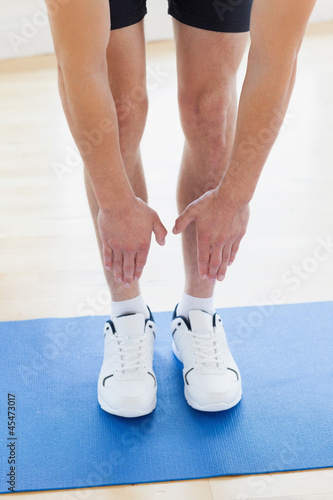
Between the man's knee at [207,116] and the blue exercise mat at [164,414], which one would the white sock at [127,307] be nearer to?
the blue exercise mat at [164,414]

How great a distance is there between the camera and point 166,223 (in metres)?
1.82

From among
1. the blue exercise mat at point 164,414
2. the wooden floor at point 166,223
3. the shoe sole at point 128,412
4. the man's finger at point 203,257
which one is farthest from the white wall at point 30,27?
the shoe sole at point 128,412

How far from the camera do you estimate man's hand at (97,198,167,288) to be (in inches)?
42.9

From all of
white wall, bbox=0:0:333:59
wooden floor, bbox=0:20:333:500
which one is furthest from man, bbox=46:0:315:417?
white wall, bbox=0:0:333:59

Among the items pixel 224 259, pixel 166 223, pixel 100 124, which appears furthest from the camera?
pixel 166 223

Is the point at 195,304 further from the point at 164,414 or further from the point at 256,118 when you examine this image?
the point at 256,118

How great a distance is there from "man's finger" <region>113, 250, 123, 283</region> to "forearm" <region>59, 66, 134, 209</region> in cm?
11

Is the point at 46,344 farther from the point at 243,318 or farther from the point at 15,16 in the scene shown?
the point at 15,16

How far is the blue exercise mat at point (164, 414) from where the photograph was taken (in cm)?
106

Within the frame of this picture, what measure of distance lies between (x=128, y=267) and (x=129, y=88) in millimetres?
339

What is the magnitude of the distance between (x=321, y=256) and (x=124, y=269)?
2.27 ft

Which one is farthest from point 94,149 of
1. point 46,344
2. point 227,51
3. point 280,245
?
point 280,245

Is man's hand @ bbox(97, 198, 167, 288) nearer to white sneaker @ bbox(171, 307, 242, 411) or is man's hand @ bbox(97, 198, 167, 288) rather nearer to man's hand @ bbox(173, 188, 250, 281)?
man's hand @ bbox(173, 188, 250, 281)

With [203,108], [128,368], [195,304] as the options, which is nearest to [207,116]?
[203,108]
